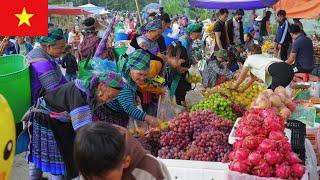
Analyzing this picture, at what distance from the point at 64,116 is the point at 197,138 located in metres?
1.08

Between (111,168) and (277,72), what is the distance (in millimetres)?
3220

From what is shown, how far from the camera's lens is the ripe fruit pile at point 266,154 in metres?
2.96

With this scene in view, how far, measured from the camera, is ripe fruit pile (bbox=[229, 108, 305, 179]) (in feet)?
9.70

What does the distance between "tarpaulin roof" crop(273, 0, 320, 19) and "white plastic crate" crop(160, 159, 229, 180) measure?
262 inches

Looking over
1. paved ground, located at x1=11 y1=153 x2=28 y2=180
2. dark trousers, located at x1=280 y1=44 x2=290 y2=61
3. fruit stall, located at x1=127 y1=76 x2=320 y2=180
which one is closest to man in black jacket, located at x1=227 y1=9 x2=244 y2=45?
dark trousers, located at x1=280 y1=44 x2=290 y2=61

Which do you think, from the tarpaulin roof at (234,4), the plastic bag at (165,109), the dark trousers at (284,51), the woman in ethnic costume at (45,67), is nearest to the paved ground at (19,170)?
the woman in ethnic costume at (45,67)

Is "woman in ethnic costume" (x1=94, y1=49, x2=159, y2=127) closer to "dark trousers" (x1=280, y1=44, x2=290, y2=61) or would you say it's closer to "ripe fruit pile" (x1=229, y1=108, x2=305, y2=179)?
"ripe fruit pile" (x1=229, y1=108, x2=305, y2=179)

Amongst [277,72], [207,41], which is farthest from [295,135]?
[207,41]

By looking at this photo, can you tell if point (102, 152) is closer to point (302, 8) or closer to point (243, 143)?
point (243, 143)

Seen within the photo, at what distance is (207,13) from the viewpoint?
120 ft

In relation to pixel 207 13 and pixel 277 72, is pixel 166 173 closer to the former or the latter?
pixel 277 72

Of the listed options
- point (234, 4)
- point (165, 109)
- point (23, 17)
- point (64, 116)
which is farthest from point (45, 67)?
point (234, 4)

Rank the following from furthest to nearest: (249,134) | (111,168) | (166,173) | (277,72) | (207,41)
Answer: (207,41), (277,72), (249,134), (166,173), (111,168)

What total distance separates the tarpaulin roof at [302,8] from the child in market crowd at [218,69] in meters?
2.73
